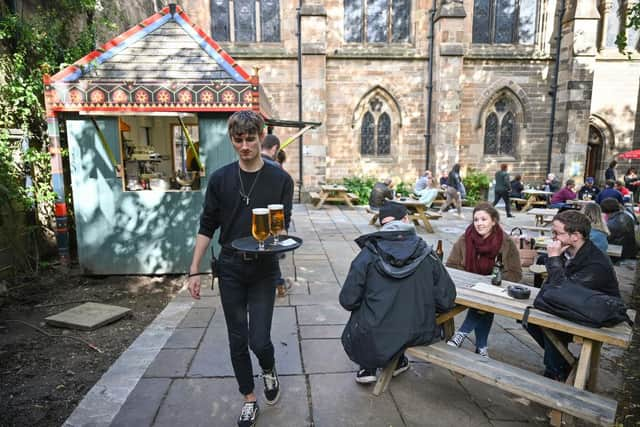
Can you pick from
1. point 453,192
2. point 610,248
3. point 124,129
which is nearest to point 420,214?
point 453,192

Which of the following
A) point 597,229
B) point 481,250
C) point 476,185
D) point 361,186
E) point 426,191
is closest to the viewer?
point 481,250

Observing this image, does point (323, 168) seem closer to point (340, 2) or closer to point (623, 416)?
point (340, 2)

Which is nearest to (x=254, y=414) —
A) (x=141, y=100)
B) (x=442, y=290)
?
(x=442, y=290)

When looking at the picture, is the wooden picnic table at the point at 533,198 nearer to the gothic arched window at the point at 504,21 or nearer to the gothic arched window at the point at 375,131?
the gothic arched window at the point at 375,131

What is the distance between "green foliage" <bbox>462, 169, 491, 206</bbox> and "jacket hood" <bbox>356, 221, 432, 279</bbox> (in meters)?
12.7

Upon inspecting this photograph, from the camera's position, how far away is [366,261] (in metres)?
2.60

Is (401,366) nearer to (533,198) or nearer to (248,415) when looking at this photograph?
(248,415)

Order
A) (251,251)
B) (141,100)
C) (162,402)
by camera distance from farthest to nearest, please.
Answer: (141,100) < (162,402) < (251,251)

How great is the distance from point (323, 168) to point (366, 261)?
37.0 feet

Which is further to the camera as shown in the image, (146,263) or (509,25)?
(509,25)

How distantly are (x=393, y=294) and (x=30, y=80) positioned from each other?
6186 mm

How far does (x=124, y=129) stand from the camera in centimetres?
597

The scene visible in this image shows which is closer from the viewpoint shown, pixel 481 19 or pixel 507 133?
pixel 481 19

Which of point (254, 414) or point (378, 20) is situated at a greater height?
point (378, 20)
